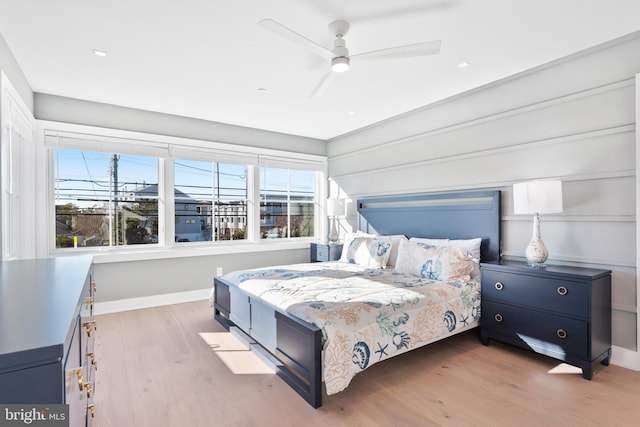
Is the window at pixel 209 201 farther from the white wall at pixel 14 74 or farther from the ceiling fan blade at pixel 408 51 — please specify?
the ceiling fan blade at pixel 408 51

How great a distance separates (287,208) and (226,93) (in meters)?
2.41

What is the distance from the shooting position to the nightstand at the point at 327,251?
5.01 meters

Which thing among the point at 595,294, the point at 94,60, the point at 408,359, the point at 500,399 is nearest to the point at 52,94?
the point at 94,60

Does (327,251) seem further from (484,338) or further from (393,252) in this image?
(484,338)

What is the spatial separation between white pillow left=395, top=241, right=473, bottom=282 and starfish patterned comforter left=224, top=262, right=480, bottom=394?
89 mm

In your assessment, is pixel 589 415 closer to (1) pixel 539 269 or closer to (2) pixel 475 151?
(1) pixel 539 269

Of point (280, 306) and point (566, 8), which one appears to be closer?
point (566, 8)

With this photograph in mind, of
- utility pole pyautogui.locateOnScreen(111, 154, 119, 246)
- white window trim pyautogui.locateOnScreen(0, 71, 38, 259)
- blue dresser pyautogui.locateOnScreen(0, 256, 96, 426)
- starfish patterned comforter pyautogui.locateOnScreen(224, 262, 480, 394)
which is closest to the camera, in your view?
blue dresser pyautogui.locateOnScreen(0, 256, 96, 426)

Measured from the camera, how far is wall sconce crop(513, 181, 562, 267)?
269 cm

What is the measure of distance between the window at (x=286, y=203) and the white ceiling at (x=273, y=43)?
5.71 feet

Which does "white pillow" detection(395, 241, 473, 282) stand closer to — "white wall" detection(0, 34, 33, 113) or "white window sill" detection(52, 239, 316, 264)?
"white window sill" detection(52, 239, 316, 264)

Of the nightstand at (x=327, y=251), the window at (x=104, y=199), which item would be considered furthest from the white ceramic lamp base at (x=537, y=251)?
the window at (x=104, y=199)

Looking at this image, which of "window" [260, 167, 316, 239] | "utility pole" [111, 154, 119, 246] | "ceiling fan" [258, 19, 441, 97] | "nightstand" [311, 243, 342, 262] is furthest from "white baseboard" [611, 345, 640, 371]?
"utility pole" [111, 154, 119, 246]

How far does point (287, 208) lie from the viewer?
18.6 feet
